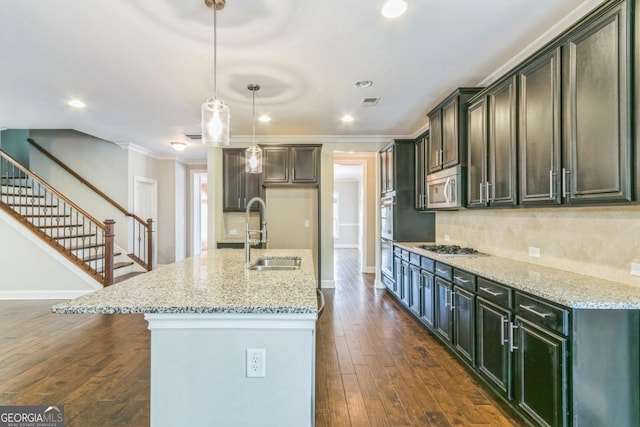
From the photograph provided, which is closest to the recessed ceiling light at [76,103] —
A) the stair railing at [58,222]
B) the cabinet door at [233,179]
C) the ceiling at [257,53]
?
the ceiling at [257,53]

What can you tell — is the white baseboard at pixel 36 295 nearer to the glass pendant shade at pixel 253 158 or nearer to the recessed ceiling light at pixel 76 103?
the recessed ceiling light at pixel 76 103

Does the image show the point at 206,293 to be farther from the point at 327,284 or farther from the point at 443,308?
the point at 327,284

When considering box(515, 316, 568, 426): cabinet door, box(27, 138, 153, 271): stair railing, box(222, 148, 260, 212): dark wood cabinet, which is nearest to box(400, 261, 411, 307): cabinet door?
box(515, 316, 568, 426): cabinet door

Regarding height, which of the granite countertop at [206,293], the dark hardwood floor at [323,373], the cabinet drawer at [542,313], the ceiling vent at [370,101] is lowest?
the dark hardwood floor at [323,373]

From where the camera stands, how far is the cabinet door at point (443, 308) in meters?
2.93

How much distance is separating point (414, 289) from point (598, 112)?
260 cm

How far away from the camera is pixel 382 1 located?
2.05m

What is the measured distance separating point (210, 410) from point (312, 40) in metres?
2.56

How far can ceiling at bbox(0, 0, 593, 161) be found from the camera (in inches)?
84.3

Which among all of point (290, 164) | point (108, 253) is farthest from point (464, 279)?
point (108, 253)

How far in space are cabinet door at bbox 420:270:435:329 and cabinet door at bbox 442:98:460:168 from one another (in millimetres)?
1230

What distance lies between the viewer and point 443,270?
3.03m

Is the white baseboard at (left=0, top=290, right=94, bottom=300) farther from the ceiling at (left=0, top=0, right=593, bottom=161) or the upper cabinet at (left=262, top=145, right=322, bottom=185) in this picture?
the upper cabinet at (left=262, top=145, right=322, bottom=185)

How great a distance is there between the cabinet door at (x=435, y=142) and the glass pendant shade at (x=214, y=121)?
2440 mm
